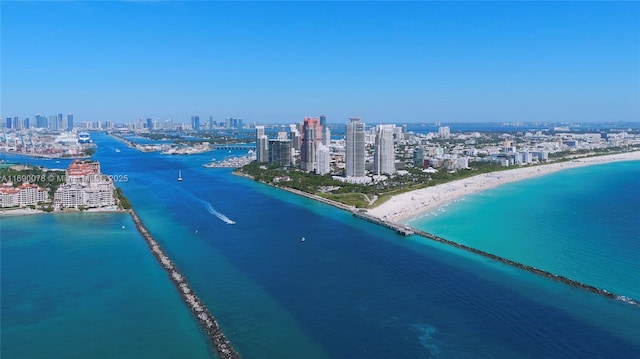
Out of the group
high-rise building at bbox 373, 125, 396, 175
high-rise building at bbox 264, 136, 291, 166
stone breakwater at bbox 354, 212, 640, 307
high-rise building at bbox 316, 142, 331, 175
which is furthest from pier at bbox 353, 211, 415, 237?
high-rise building at bbox 264, 136, 291, 166

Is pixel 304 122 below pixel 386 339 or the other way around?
the other way around

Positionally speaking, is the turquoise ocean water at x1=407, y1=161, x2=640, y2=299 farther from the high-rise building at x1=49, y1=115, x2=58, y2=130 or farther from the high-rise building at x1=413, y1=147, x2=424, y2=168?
the high-rise building at x1=49, y1=115, x2=58, y2=130

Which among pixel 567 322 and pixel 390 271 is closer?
pixel 567 322

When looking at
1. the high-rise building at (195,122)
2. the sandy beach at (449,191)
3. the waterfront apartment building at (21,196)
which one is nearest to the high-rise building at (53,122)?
the high-rise building at (195,122)

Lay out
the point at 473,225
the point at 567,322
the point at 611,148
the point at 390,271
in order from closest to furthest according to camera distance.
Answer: the point at 567,322 → the point at 390,271 → the point at 473,225 → the point at 611,148

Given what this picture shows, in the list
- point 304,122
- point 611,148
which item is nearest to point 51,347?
point 304,122

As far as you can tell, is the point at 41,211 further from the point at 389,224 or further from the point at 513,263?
the point at 513,263

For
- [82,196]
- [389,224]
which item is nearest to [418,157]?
[389,224]

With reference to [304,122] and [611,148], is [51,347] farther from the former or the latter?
[611,148]
